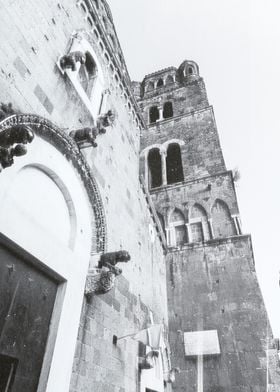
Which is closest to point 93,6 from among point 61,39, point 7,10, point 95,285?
point 61,39

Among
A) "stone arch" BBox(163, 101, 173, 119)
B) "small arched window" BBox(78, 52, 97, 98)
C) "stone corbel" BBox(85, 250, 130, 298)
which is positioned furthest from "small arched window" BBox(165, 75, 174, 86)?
"stone corbel" BBox(85, 250, 130, 298)

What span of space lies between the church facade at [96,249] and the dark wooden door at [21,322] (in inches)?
0.6

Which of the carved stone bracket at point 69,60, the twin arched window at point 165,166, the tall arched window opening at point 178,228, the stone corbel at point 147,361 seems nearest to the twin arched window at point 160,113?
the twin arched window at point 165,166

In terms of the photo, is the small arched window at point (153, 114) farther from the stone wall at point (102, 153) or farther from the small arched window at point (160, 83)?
the stone wall at point (102, 153)

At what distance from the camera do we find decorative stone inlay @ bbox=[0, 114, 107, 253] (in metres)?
3.25

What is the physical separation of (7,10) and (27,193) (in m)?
2.35

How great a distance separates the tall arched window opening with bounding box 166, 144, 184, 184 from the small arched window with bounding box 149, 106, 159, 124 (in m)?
3.49

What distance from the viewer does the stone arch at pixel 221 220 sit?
409 inches

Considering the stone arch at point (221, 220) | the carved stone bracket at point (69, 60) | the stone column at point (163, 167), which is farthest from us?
the stone column at point (163, 167)

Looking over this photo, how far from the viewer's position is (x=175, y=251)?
34.4ft

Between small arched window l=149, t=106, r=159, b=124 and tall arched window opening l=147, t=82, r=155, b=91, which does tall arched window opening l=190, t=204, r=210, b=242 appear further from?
tall arched window opening l=147, t=82, r=155, b=91

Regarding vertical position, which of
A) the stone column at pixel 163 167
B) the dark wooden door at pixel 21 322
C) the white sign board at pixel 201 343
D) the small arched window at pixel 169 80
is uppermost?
the small arched window at pixel 169 80

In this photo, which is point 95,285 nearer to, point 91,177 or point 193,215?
point 91,177

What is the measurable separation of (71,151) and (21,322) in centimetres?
242
